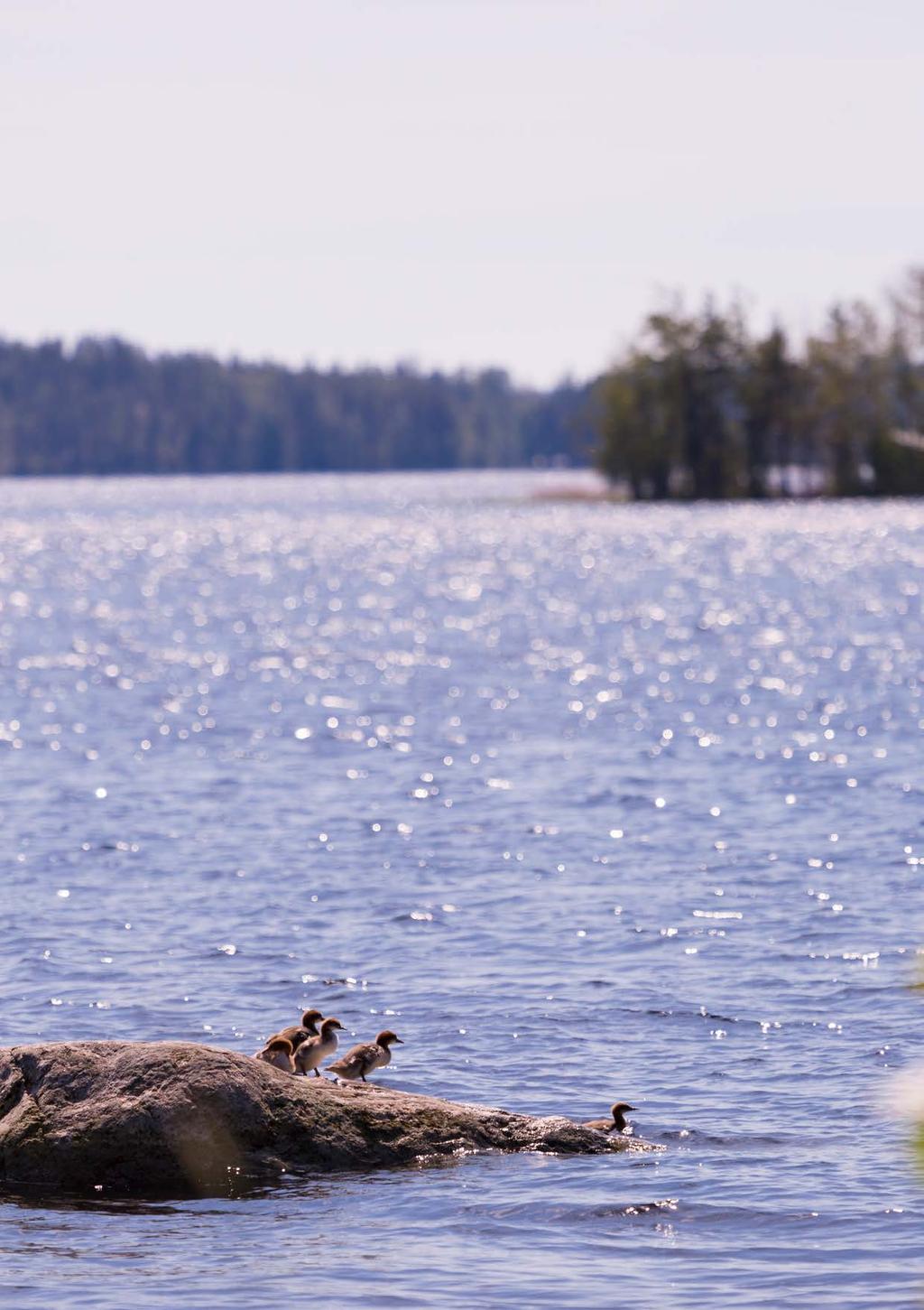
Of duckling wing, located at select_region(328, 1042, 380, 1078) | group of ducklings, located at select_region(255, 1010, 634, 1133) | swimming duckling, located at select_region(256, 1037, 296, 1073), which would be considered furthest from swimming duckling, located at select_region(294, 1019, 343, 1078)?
swimming duckling, located at select_region(256, 1037, 296, 1073)

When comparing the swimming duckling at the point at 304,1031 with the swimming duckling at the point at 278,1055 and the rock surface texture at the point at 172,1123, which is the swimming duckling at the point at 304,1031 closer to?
the swimming duckling at the point at 278,1055

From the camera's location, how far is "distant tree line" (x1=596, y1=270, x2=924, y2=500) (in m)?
150

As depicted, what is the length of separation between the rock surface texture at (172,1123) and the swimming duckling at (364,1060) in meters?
1.49

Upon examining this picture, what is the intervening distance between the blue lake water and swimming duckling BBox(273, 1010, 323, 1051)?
1.03 metres

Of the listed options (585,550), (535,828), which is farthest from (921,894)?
(585,550)

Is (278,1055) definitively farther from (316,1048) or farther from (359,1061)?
(359,1061)

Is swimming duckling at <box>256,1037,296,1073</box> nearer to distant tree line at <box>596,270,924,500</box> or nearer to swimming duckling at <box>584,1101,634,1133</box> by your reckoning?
swimming duckling at <box>584,1101,634,1133</box>

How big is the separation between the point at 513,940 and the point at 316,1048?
6.36m

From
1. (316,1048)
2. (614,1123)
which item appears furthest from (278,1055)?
(614,1123)

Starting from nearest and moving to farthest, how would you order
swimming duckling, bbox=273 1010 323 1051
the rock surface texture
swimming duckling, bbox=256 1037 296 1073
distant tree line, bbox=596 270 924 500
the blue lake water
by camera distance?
1. the blue lake water
2. the rock surface texture
3. swimming duckling, bbox=256 1037 296 1073
4. swimming duckling, bbox=273 1010 323 1051
5. distant tree line, bbox=596 270 924 500

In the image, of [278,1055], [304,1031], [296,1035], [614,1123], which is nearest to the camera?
[614,1123]

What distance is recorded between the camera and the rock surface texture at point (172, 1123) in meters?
14.7

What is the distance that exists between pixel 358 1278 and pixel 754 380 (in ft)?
472

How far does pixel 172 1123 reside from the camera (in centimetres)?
1466
